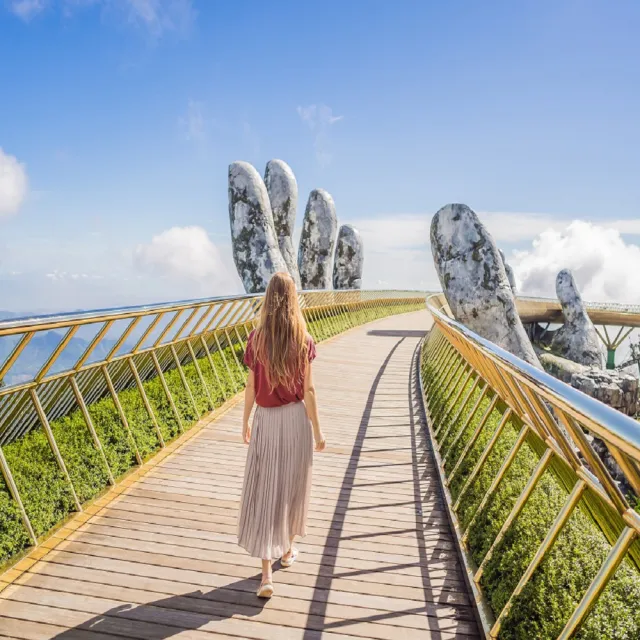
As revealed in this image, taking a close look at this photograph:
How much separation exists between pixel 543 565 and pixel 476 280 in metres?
11.1

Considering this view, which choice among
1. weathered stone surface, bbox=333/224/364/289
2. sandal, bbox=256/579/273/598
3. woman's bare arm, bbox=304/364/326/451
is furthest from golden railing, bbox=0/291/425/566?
weathered stone surface, bbox=333/224/364/289

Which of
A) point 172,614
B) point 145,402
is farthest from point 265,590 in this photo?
point 145,402

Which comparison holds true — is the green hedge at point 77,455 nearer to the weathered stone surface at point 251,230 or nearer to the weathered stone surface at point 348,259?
the weathered stone surface at point 251,230

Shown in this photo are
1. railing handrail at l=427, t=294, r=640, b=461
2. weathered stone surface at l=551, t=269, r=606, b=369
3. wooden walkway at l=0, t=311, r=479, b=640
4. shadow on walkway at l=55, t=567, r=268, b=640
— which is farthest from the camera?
weathered stone surface at l=551, t=269, r=606, b=369

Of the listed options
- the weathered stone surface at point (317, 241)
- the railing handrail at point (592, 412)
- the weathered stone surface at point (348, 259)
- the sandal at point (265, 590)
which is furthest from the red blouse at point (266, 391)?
the weathered stone surface at point (348, 259)

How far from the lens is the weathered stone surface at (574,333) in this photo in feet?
99.2

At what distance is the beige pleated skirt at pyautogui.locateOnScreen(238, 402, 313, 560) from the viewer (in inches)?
139

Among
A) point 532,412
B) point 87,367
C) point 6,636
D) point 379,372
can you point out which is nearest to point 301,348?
point 532,412

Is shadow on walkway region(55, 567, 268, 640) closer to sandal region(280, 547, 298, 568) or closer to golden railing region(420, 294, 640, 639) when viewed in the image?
sandal region(280, 547, 298, 568)

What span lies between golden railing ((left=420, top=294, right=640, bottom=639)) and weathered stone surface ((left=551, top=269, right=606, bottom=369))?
2677cm

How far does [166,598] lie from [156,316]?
3.13m

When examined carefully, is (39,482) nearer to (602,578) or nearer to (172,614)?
(172,614)

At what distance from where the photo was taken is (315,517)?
471cm

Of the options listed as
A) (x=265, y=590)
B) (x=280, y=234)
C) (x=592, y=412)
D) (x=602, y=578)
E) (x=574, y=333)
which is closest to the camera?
(x=592, y=412)
